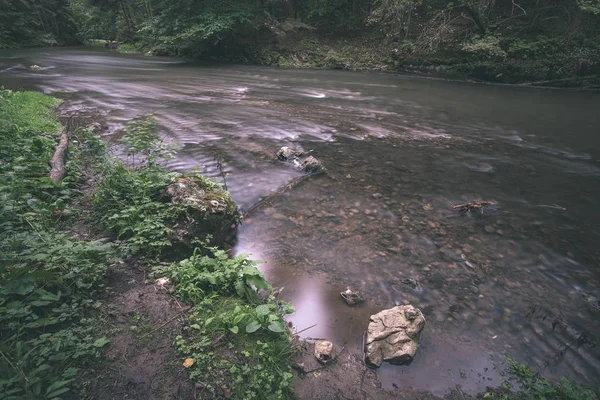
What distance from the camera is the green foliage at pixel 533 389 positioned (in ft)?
8.07

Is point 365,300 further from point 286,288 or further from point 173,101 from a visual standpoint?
point 173,101

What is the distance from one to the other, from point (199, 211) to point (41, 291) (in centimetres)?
179

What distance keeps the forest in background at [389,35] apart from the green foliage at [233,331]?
15.3 m

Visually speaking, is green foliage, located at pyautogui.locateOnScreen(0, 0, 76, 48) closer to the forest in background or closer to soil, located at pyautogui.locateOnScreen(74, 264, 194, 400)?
the forest in background

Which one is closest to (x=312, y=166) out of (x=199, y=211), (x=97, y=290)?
(x=199, y=211)

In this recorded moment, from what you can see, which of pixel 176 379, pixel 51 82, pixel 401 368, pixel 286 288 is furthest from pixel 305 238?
pixel 51 82

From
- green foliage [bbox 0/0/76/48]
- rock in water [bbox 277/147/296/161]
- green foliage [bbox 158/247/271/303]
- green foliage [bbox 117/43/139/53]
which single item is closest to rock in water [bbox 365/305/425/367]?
green foliage [bbox 158/247/271/303]

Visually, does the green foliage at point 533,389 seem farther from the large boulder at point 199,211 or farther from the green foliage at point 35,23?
the green foliage at point 35,23

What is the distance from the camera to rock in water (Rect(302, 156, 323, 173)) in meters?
6.46

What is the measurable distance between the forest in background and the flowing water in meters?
5.89

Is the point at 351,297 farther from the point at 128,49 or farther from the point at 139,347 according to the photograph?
the point at 128,49

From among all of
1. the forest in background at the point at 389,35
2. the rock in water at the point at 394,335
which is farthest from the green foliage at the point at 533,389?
the forest in background at the point at 389,35

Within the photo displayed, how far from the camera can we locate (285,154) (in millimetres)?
6945

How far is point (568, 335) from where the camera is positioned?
313cm
